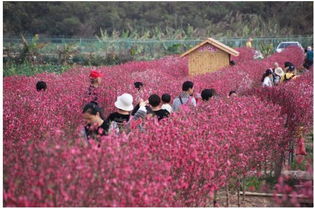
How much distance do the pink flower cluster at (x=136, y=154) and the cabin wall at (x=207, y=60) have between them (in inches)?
417

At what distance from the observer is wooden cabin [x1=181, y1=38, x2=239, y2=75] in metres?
20.9

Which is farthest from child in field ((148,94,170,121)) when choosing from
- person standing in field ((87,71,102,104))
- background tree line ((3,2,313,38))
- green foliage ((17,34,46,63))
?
background tree line ((3,2,313,38))

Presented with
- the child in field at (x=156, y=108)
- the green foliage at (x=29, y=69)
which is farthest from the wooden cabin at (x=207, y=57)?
the child in field at (x=156, y=108)

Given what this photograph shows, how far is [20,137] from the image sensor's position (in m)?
7.34

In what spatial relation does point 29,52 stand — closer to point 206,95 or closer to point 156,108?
point 206,95

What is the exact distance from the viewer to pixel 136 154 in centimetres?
525

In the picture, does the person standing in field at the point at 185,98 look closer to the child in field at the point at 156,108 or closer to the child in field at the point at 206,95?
the child in field at the point at 206,95

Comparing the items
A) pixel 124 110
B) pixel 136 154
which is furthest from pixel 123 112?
pixel 136 154

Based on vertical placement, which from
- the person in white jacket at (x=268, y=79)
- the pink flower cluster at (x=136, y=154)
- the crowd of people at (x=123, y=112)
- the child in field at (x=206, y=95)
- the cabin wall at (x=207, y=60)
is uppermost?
the cabin wall at (x=207, y=60)

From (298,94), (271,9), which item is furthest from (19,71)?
(271,9)

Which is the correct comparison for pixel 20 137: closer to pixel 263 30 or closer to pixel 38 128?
pixel 38 128

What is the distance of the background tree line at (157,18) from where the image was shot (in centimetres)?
5738

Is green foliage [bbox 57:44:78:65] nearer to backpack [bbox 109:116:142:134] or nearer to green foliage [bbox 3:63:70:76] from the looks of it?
green foliage [bbox 3:63:70:76]

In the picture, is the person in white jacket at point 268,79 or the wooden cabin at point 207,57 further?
the wooden cabin at point 207,57
